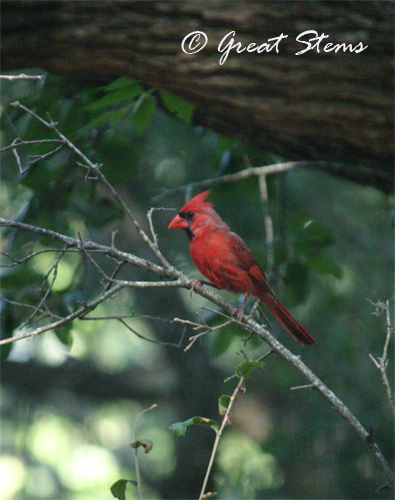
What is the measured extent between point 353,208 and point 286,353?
3.42 m

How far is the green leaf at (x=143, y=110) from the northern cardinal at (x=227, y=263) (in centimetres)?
42

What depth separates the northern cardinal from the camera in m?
2.55

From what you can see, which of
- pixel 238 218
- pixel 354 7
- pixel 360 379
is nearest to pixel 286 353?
pixel 354 7

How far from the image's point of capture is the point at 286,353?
151cm

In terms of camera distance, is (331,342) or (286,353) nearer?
(286,353)

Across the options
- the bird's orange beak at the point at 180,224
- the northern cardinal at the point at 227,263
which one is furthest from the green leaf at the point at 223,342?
the bird's orange beak at the point at 180,224

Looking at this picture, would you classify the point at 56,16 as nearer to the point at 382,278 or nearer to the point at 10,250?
the point at 10,250

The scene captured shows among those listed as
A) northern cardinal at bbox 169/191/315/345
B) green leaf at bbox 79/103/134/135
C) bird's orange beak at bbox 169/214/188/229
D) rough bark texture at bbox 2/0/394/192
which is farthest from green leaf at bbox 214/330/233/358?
green leaf at bbox 79/103/134/135

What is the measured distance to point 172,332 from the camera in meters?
4.88

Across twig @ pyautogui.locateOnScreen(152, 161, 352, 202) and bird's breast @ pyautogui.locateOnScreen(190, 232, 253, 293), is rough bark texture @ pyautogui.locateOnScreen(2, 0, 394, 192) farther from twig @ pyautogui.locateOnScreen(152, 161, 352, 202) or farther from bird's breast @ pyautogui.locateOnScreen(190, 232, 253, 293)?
bird's breast @ pyautogui.locateOnScreen(190, 232, 253, 293)

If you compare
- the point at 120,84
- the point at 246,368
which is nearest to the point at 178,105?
the point at 120,84

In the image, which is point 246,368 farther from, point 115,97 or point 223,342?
point 115,97

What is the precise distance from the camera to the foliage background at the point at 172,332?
272 cm

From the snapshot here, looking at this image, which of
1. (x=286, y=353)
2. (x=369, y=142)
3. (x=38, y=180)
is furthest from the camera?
(x=38, y=180)
